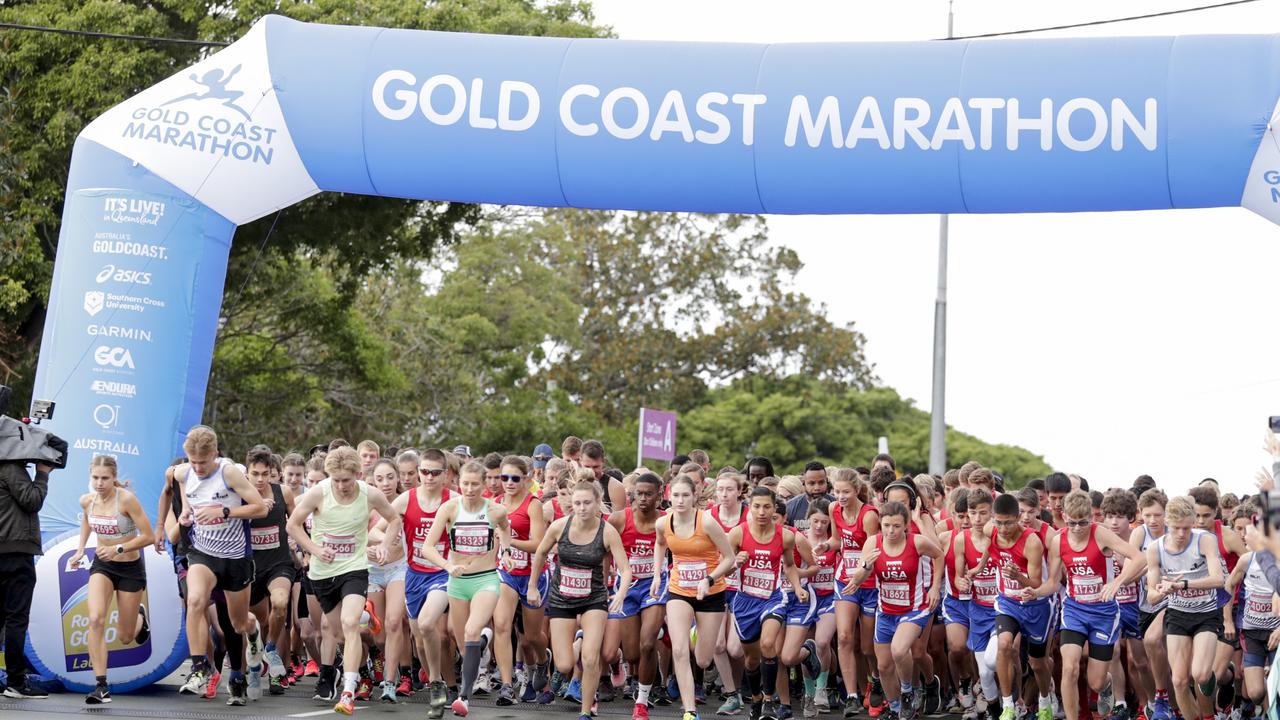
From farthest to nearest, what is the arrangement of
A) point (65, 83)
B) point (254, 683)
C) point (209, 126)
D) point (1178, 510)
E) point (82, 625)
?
1. point (65, 83)
2. point (209, 126)
3. point (254, 683)
4. point (82, 625)
5. point (1178, 510)

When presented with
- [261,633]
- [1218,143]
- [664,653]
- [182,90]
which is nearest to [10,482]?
[261,633]

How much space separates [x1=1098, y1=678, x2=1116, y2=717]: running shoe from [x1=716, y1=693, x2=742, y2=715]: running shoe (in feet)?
8.97

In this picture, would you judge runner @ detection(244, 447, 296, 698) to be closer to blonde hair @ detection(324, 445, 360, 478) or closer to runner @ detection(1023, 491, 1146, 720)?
blonde hair @ detection(324, 445, 360, 478)

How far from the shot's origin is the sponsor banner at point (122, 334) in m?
11.9

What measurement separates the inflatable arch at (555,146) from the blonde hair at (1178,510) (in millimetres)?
2422

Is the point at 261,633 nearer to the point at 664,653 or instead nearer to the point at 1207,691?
the point at 664,653

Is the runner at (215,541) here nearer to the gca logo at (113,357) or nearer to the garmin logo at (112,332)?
the gca logo at (113,357)

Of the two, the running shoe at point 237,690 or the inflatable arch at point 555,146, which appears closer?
the running shoe at point 237,690

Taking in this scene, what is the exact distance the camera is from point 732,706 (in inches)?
461

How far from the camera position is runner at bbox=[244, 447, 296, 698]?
11.5m

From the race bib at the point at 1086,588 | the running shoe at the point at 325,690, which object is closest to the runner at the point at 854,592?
the race bib at the point at 1086,588

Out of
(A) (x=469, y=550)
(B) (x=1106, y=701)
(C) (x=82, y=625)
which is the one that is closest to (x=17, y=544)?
(C) (x=82, y=625)

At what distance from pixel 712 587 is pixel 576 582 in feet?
3.20

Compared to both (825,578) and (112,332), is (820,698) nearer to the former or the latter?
(825,578)
